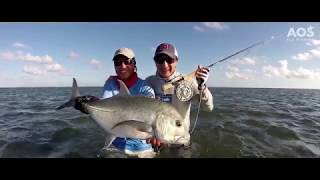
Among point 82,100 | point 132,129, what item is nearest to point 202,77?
point 132,129

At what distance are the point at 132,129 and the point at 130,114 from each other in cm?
15

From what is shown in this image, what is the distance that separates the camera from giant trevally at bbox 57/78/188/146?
3.77 m

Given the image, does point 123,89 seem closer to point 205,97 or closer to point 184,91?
point 184,91

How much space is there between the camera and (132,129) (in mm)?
3881

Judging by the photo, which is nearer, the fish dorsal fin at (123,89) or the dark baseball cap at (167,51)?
the fish dorsal fin at (123,89)

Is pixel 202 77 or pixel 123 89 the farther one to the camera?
pixel 202 77

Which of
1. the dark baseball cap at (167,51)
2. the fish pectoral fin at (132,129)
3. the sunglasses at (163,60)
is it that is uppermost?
the dark baseball cap at (167,51)

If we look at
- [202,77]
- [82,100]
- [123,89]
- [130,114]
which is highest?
[202,77]

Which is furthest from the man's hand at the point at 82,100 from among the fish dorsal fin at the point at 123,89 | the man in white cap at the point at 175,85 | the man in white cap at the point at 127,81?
the man in white cap at the point at 175,85

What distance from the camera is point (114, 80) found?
420 centimetres

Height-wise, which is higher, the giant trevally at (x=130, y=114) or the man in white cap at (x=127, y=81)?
the man in white cap at (x=127, y=81)

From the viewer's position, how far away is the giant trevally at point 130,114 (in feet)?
12.4

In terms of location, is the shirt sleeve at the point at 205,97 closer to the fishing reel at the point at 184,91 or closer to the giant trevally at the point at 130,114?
the fishing reel at the point at 184,91
